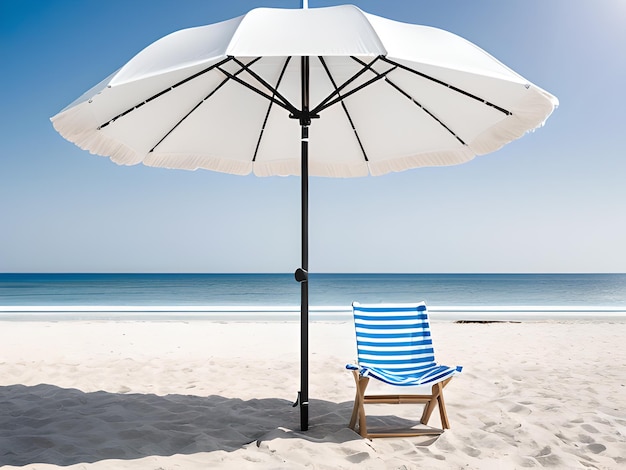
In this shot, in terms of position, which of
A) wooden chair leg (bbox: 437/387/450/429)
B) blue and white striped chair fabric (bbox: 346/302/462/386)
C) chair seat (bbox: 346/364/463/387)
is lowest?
wooden chair leg (bbox: 437/387/450/429)

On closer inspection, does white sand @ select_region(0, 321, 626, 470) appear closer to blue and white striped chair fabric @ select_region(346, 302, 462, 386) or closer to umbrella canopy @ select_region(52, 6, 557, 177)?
blue and white striped chair fabric @ select_region(346, 302, 462, 386)

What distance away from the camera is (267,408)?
396 centimetres

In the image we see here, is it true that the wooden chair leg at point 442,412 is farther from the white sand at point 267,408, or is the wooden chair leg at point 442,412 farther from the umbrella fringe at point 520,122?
the umbrella fringe at point 520,122

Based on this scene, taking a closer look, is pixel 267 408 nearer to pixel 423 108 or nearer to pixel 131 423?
pixel 131 423

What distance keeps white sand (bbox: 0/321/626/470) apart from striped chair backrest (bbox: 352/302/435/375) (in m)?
0.45

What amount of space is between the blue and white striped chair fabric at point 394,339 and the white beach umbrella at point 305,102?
0.62 metres

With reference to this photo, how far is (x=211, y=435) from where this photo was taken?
3.29 metres

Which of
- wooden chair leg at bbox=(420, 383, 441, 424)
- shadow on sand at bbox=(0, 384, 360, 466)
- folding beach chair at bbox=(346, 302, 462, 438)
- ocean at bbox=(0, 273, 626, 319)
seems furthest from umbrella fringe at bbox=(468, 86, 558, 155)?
ocean at bbox=(0, 273, 626, 319)

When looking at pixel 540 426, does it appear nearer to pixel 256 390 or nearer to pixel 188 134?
pixel 256 390

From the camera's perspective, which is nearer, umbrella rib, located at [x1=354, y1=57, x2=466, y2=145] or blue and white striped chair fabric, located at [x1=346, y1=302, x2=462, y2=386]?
blue and white striped chair fabric, located at [x1=346, y1=302, x2=462, y2=386]

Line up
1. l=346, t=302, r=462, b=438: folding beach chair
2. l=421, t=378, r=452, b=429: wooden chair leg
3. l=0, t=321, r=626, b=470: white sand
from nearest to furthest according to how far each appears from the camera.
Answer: l=0, t=321, r=626, b=470: white sand
l=421, t=378, r=452, b=429: wooden chair leg
l=346, t=302, r=462, b=438: folding beach chair

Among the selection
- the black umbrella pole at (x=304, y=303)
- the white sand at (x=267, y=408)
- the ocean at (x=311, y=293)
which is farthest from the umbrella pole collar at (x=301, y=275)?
the ocean at (x=311, y=293)

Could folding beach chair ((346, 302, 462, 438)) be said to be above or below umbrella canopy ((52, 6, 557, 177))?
below

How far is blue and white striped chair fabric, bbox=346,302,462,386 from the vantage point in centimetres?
369
